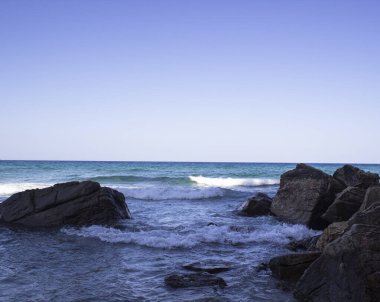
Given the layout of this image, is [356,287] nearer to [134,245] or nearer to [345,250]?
[345,250]

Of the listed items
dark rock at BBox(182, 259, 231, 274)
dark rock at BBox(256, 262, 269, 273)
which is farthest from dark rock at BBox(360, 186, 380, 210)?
dark rock at BBox(182, 259, 231, 274)

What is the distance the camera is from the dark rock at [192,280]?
25.7 ft

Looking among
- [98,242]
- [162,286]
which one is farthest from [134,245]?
[162,286]

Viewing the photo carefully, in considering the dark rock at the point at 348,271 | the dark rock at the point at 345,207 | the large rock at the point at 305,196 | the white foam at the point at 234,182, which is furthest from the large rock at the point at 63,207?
the white foam at the point at 234,182

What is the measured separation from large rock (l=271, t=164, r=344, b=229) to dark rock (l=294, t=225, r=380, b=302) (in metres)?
8.26

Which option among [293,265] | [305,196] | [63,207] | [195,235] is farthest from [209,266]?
[63,207]

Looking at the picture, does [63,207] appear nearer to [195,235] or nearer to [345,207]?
[195,235]

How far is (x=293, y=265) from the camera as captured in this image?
8.20m

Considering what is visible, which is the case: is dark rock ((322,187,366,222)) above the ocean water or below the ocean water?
above

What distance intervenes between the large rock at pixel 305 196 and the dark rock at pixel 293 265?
6780mm

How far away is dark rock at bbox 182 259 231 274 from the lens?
29.0 feet

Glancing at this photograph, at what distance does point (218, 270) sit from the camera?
888 cm

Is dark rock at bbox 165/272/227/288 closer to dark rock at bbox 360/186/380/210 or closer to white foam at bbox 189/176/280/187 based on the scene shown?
dark rock at bbox 360/186/380/210

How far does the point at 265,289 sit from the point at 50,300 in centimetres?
393
